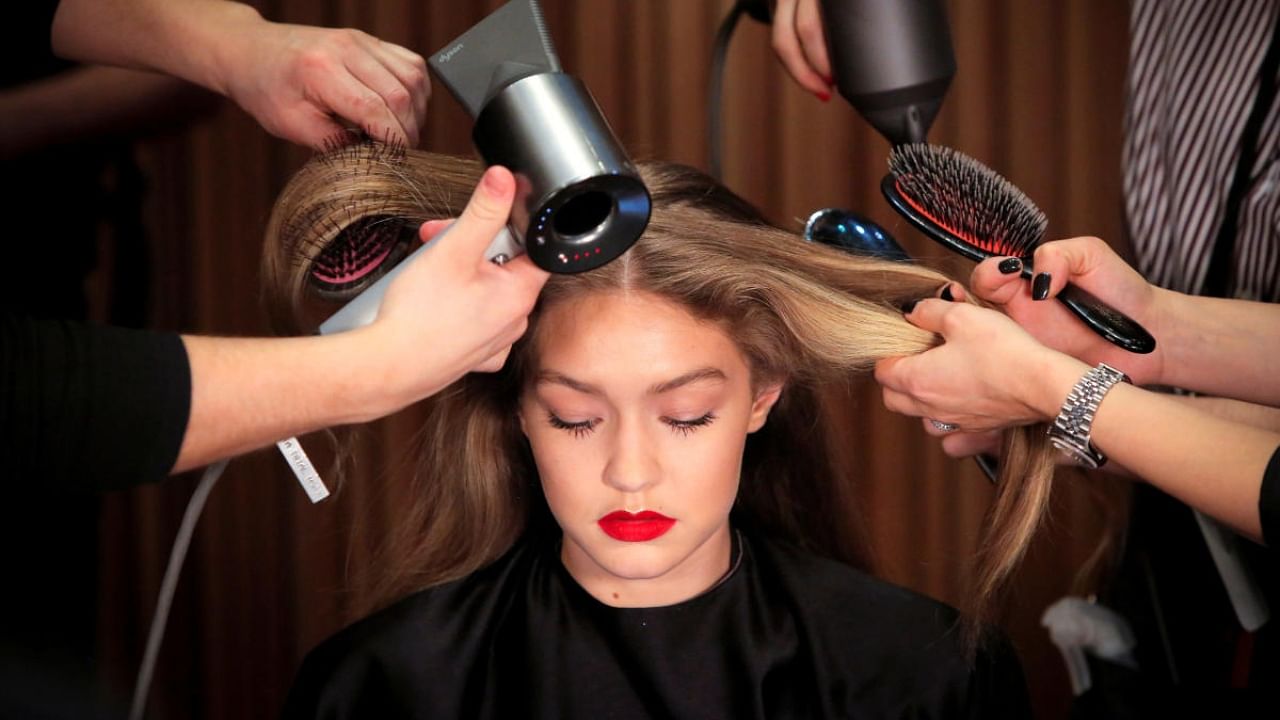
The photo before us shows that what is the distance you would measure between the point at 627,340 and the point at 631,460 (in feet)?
0.39

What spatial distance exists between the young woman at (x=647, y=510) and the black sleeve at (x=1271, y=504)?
336 mm

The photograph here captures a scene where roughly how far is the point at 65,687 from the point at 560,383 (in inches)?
20.3

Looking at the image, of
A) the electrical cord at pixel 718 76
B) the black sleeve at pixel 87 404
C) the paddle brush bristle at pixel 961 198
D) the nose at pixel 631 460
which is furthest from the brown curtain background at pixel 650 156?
the black sleeve at pixel 87 404

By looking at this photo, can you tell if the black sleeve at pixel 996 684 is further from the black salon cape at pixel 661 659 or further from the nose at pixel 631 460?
the nose at pixel 631 460

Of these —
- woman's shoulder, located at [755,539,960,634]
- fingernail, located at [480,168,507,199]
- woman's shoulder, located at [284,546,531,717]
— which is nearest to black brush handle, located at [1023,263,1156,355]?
woman's shoulder, located at [755,539,960,634]

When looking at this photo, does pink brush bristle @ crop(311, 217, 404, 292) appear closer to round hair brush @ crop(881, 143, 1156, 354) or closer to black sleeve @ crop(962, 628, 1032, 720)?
round hair brush @ crop(881, 143, 1156, 354)

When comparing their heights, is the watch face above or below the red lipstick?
above

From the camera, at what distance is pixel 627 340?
4.00 feet

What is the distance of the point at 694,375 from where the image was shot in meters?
1.22

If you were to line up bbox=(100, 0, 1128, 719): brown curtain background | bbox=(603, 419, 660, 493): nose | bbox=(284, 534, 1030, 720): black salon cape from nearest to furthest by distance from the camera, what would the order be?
bbox=(603, 419, 660, 493): nose
bbox=(284, 534, 1030, 720): black salon cape
bbox=(100, 0, 1128, 719): brown curtain background

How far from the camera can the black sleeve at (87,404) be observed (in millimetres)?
812

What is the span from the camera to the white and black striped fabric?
1366 mm

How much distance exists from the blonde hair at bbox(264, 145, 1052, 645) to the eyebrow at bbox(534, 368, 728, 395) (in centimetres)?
6

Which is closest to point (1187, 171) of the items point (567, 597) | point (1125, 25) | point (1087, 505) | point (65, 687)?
point (1125, 25)
